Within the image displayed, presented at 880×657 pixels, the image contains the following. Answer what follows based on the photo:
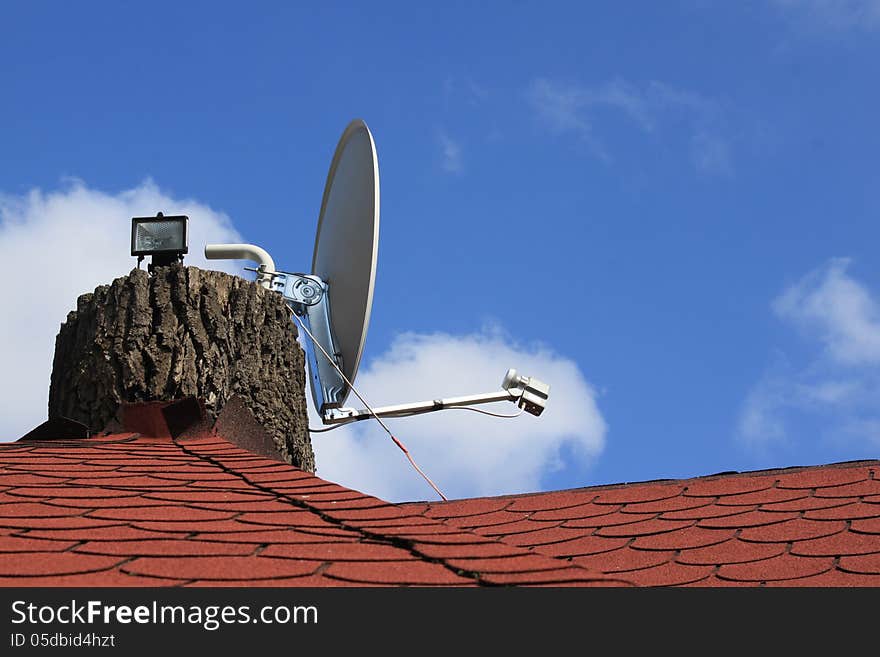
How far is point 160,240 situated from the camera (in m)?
5.84

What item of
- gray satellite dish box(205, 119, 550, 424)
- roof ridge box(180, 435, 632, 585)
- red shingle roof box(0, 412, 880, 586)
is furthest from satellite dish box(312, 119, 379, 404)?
roof ridge box(180, 435, 632, 585)

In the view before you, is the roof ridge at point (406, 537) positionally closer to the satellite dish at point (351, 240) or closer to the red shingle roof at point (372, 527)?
the red shingle roof at point (372, 527)

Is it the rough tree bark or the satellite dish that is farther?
the satellite dish

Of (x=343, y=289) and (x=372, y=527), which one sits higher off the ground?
(x=343, y=289)

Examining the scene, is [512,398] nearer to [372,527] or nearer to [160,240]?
[160,240]

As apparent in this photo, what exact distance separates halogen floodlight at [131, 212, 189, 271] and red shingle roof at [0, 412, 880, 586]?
3.69 ft

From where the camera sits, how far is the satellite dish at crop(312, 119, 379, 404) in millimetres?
6043

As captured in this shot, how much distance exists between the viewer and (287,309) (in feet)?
19.4

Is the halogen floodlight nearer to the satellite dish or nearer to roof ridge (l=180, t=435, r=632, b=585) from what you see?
the satellite dish

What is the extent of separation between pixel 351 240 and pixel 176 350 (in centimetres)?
152

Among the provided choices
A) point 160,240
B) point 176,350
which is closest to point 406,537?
point 176,350

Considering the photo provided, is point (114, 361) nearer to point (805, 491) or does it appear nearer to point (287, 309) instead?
point (287, 309)
